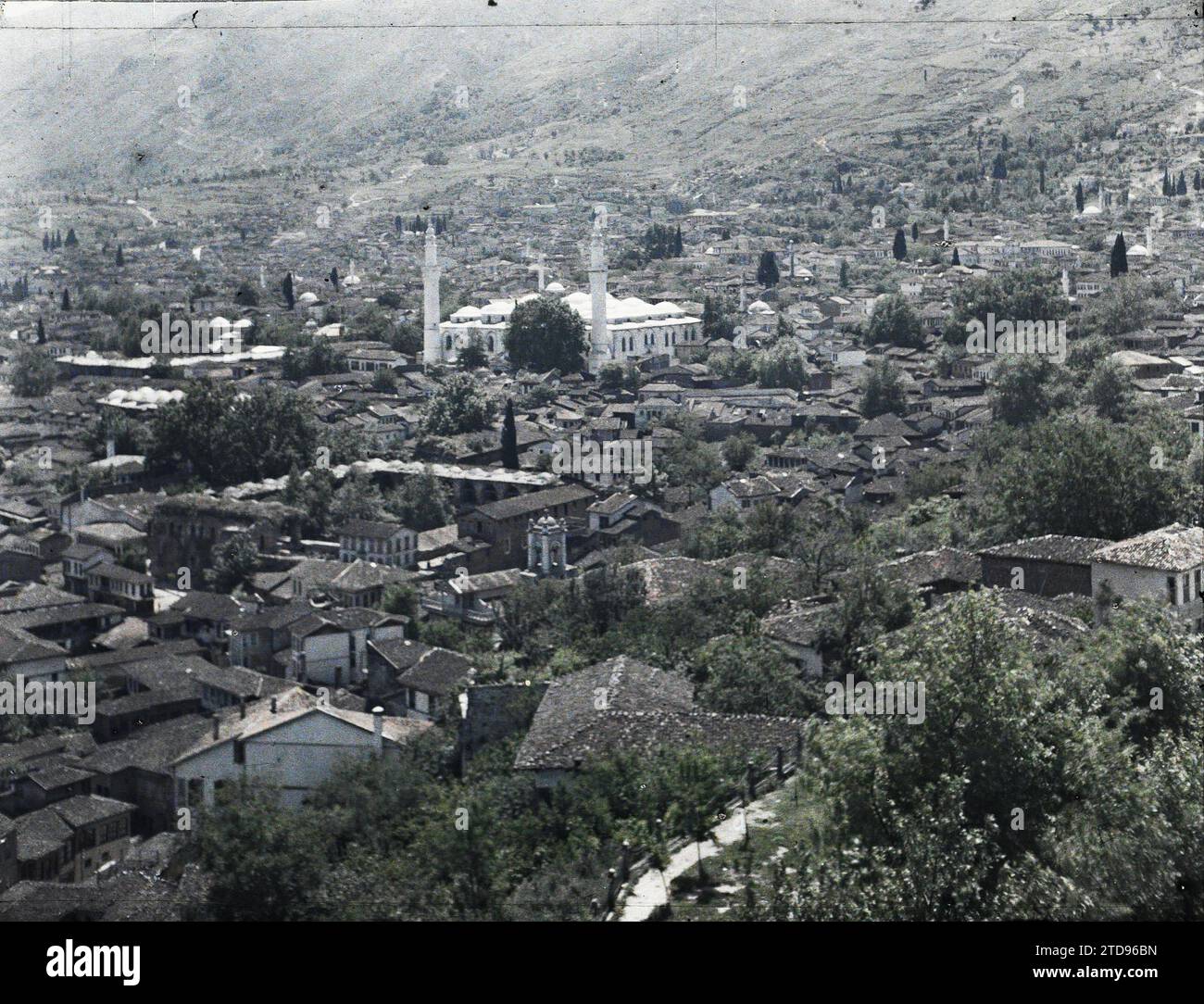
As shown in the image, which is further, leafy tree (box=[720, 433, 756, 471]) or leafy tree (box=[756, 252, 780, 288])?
leafy tree (box=[756, 252, 780, 288])

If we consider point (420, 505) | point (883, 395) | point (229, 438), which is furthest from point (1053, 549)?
point (229, 438)

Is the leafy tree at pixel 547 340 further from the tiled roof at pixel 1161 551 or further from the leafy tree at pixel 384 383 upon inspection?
the tiled roof at pixel 1161 551

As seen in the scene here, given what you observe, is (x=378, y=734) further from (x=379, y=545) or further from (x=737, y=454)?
(x=737, y=454)

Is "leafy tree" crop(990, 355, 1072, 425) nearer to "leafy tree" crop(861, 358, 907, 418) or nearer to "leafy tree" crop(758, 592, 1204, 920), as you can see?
"leafy tree" crop(861, 358, 907, 418)

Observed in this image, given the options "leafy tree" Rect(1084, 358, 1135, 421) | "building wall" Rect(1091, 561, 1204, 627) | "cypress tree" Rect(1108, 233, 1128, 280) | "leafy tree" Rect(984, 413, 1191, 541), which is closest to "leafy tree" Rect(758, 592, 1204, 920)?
"building wall" Rect(1091, 561, 1204, 627)

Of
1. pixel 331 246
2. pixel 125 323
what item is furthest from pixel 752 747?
pixel 331 246

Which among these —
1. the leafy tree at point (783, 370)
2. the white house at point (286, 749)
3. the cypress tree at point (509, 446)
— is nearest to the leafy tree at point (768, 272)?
the leafy tree at point (783, 370)
